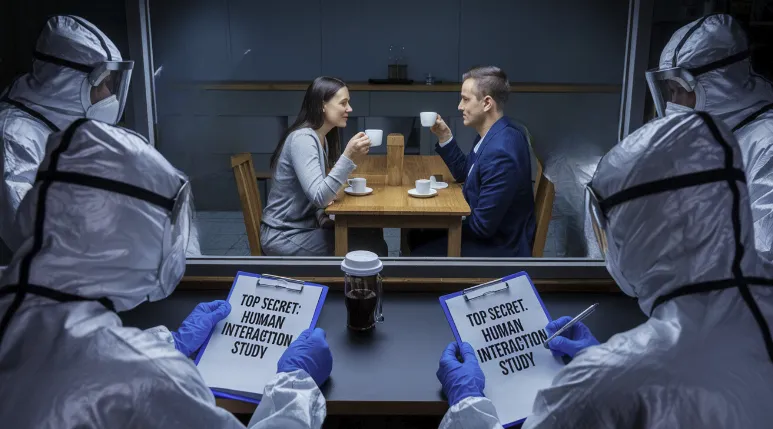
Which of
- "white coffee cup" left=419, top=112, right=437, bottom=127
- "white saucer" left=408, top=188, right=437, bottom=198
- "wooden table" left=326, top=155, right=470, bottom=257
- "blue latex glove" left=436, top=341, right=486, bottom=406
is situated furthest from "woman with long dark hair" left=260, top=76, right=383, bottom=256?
"blue latex glove" left=436, top=341, right=486, bottom=406

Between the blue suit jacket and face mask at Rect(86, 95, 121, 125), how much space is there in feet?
4.42

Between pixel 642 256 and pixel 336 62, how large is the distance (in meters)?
4.62

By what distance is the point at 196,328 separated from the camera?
1322 millimetres

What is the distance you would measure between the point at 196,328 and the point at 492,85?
5.92ft

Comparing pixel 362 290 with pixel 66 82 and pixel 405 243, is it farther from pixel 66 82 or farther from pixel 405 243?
pixel 405 243

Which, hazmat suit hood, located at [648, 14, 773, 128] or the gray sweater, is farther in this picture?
the gray sweater

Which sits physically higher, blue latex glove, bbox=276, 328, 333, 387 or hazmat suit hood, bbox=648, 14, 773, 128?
hazmat suit hood, bbox=648, 14, 773, 128

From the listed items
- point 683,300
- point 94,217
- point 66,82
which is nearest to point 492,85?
point 66,82

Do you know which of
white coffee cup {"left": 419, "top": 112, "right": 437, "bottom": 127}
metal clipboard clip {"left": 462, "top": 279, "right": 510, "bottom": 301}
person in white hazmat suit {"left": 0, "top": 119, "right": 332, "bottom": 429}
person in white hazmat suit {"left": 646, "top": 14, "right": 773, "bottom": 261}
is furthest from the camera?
white coffee cup {"left": 419, "top": 112, "right": 437, "bottom": 127}

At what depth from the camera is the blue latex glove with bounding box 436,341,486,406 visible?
1153 mm

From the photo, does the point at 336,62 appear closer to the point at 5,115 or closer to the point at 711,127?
the point at 5,115

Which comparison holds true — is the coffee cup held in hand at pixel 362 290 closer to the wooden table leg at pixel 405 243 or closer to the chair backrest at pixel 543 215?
the chair backrest at pixel 543 215

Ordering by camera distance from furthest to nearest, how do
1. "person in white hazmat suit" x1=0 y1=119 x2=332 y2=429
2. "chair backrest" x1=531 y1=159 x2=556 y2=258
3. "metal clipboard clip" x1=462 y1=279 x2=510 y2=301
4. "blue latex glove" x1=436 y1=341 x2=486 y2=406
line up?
"chair backrest" x1=531 y1=159 x2=556 y2=258
"metal clipboard clip" x1=462 y1=279 x2=510 y2=301
"blue latex glove" x1=436 y1=341 x2=486 y2=406
"person in white hazmat suit" x1=0 y1=119 x2=332 y2=429

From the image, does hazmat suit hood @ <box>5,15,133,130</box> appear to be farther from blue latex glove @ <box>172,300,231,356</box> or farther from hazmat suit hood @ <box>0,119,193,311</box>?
hazmat suit hood @ <box>0,119,193,311</box>
